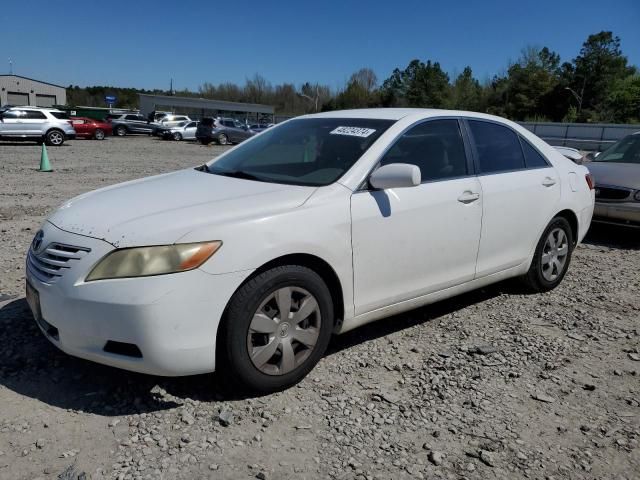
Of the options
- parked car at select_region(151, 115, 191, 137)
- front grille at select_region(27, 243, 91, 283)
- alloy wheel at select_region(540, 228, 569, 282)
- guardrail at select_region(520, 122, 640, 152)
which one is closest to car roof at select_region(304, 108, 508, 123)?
alloy wheel at select_region(540, 228, 569, 282)

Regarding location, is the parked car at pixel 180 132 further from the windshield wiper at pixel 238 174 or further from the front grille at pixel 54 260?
the front grille at pixel 54 260

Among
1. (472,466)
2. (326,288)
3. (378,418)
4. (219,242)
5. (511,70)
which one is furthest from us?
(511,70)

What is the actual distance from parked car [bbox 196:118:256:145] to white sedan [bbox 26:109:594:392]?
29914mm

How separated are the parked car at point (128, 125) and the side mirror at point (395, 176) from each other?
3735 centimetres

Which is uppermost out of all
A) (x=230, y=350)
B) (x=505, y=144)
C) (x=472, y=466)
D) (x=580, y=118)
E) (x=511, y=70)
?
(x=511, y=70)

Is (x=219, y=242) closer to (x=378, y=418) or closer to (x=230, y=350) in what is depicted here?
(x=230, y=350)

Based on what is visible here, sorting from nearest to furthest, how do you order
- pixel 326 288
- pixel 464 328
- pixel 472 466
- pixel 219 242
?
pixel 472 466 → pixel 219 242 → pixel 326 288 → pixel 464 328

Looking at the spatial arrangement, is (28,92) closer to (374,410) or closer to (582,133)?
(582,133)

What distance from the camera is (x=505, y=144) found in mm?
4457

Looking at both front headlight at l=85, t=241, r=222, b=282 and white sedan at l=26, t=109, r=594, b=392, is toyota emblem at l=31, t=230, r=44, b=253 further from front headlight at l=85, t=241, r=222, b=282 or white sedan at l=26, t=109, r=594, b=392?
front headlight at l=85, t=241, r=222, b=282

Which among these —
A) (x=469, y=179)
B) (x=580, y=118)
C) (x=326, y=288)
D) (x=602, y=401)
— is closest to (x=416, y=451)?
(x=326, y=288)

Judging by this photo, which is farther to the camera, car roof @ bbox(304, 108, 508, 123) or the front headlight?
car roof @ bbox(304, 108, 508, 123)

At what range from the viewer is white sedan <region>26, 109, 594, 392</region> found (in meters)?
2.65

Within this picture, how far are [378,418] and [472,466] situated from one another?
555 millimetres
